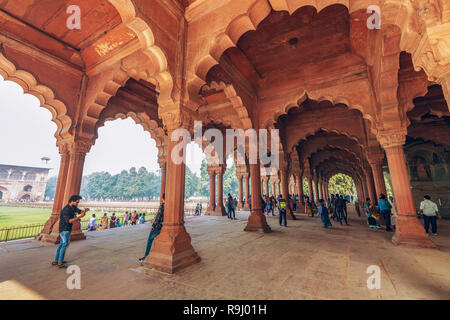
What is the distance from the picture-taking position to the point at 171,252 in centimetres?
373

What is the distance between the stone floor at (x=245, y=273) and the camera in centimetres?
272

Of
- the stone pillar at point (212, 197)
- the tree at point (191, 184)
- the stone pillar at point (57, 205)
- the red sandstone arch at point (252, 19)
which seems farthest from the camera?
the tree at point (191, 184)

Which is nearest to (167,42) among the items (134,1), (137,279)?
(134,1)

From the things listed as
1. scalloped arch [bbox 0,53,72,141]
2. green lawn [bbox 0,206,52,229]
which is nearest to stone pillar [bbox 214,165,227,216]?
scalloped arch [bbox 0,53,72,141]

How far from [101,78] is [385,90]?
906 cm

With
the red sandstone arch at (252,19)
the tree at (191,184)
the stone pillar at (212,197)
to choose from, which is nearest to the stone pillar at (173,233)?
the red sandstone arch at (252,19)

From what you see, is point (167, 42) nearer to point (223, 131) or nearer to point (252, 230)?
point (252, 230)

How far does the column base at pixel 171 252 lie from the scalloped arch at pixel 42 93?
18.2 feet

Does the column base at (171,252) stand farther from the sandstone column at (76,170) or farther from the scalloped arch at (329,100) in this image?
the scalloped arch at (329,100)

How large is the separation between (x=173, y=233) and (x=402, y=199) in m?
6.45

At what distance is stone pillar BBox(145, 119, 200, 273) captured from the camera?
12.1ft

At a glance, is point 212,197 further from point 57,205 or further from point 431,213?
point 431,213

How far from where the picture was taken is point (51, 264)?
4098 mm

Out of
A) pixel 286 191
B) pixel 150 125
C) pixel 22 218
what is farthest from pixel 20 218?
pixel 286 191
